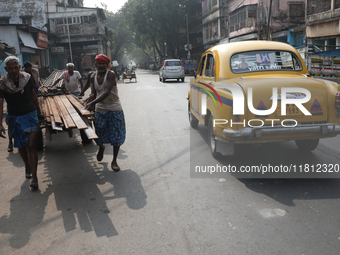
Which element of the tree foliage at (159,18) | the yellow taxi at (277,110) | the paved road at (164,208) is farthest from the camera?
the tree foliage at (159,18)

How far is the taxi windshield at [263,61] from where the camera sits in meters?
5.70

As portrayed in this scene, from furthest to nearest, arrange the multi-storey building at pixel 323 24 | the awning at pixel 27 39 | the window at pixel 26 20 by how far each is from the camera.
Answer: the window at pixel 26 20 → the awning at pixel 27 39 → the multi-storey building at pixel 323 24

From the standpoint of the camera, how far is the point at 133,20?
5566cm

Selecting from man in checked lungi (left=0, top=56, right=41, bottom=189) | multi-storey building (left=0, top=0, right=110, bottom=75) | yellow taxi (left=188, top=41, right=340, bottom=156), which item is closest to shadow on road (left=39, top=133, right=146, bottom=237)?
man in checked lungi (left=0, top=56, right=41, bottom=189)

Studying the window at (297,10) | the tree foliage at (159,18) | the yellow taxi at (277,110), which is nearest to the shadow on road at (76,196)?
the yellow taxi at (277,110)

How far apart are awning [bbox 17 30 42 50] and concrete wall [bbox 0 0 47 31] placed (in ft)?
28.9

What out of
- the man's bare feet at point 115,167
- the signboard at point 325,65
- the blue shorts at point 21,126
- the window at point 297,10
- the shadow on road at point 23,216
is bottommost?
the shadow on road at point 23,216

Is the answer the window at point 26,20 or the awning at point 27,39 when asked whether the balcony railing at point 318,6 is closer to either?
the awning at point 27,39

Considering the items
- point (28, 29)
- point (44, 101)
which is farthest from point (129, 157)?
Result: point (28, 29)

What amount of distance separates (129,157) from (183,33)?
199ft

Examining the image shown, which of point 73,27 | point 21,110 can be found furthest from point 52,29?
point 21,110

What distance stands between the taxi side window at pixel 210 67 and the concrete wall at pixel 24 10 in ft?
116

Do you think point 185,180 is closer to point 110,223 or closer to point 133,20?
point 110,223

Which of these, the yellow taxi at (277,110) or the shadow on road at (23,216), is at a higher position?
the yellow taxi at (277,110)
